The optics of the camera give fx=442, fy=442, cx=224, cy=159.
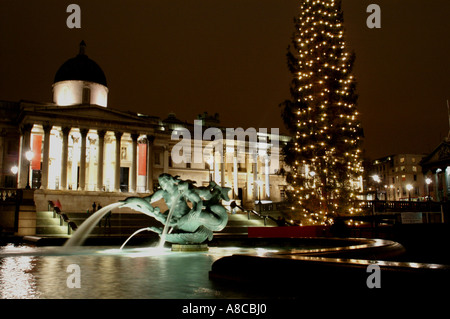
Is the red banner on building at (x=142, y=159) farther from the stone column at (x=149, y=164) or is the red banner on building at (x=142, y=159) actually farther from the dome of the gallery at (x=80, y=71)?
the dome of the gallery at (x=80, y=71)

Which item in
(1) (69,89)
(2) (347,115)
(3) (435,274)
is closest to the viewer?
(3) (435,274)

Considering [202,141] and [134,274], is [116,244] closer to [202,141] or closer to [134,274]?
[134,274]

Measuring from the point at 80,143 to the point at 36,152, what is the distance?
6376mm

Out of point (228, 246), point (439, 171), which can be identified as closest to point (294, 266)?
point (228, 246)

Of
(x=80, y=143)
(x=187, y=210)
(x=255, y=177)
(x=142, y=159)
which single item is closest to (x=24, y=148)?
(x=80, y=143)

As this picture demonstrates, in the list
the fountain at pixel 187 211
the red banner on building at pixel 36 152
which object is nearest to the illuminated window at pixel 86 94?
the red banner on building at pixel 36 152

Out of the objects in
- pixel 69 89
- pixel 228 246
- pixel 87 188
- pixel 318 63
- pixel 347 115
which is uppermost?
pixel 69 89

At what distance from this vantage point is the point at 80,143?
4703 centimetres

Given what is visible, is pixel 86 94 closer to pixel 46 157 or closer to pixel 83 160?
pixel 83 160

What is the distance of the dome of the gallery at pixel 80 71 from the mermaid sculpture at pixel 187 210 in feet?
137

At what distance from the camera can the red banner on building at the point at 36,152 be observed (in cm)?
4012

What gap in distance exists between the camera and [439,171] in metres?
68.5
